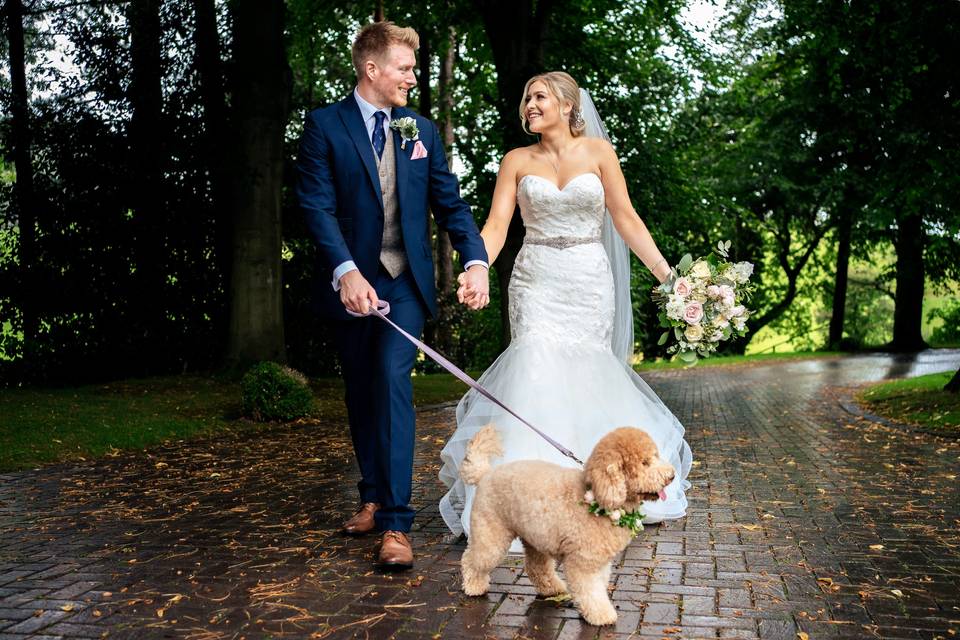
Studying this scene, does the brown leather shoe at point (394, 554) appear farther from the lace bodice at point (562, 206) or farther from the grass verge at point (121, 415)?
the grass verge at point (121, 415)

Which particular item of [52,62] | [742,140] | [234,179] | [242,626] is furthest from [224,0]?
[742,140]

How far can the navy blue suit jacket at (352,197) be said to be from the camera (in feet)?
15.9

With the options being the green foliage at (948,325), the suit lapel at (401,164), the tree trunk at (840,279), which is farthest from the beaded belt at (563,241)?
the green foliage at (948,325)

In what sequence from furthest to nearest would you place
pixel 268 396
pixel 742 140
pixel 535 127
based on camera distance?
1. pixel 742 140
2. pixel 268 396
3. pixel 535 127

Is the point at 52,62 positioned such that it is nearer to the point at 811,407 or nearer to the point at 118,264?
the point at 118,264

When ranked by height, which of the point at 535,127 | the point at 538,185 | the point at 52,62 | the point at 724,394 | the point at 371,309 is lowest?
the point at 724,394

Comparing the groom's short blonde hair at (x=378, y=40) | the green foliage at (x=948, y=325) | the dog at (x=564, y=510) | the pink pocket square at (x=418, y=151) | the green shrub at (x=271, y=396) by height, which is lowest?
the green foliage at (x=948, y=325)

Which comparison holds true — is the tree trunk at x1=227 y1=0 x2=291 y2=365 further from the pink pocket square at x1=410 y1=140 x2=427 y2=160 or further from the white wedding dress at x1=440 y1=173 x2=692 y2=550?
the pink pocket square at x1=410 y1=140 x2=427 y2=160

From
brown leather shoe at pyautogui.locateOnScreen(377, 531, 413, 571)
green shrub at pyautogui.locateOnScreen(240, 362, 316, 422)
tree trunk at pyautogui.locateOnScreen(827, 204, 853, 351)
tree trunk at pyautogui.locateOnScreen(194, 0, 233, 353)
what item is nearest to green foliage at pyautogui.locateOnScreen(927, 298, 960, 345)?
tree trunk at pyautogui.locateOnScreen(827, 204, 853, 351)

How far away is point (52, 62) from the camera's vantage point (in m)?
16.5

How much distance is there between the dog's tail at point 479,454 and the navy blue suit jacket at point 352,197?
101 centimetres

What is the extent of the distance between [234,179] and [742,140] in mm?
21450

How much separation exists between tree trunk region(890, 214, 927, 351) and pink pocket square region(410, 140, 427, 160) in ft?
88.3

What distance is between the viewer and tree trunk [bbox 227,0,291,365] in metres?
14.0
